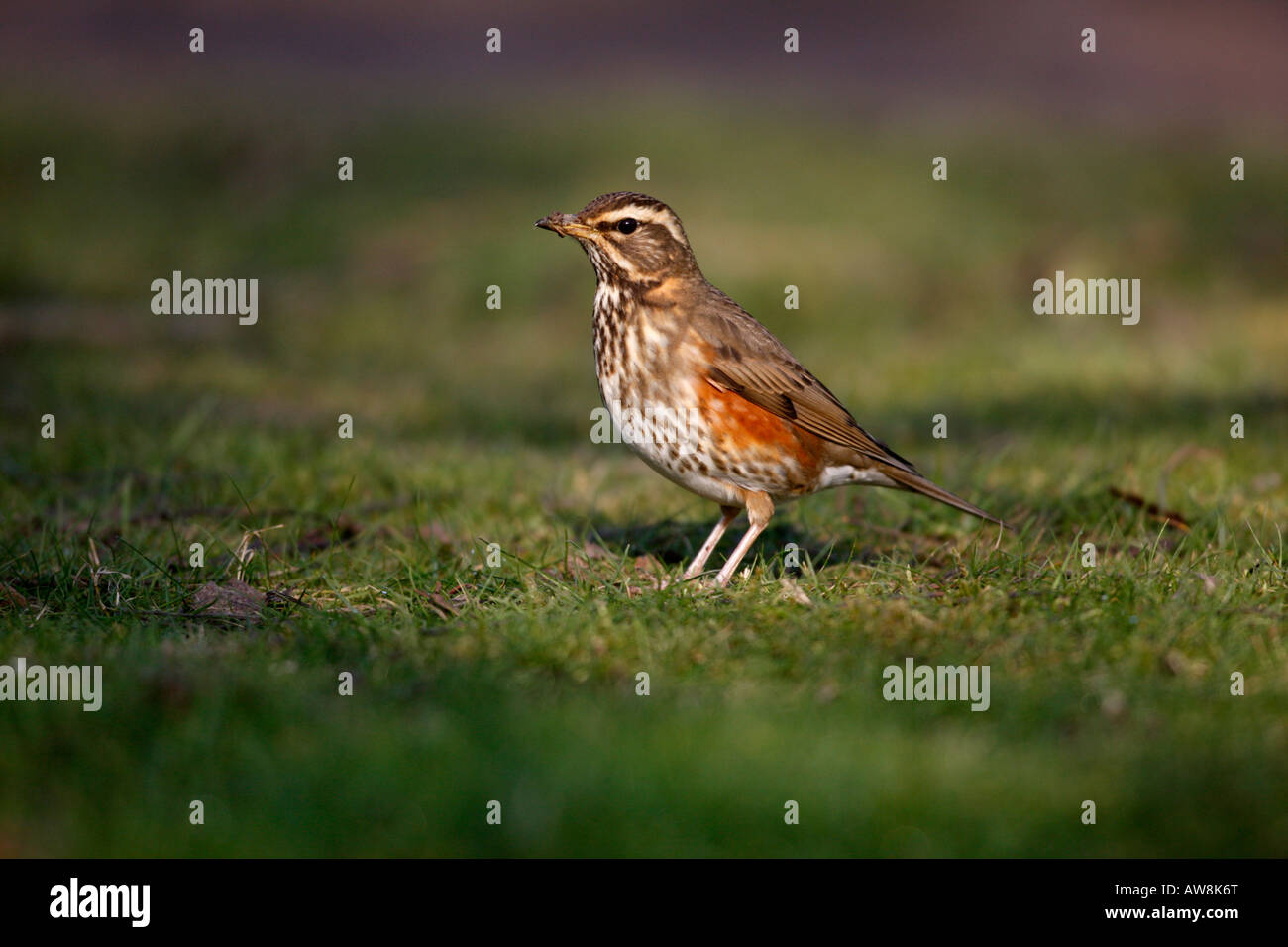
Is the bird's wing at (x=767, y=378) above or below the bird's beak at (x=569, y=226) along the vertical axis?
below

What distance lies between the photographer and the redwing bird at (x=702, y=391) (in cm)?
634

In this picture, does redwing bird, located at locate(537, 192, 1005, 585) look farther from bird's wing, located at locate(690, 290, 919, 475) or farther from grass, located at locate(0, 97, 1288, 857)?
grass, located at locate(0, 97, 1288, 857)

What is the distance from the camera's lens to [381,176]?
60.1 feet

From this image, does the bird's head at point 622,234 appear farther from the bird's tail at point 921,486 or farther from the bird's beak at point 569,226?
the bird's tail at point 921,486

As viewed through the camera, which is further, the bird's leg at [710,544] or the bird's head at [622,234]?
the bird's head at [622,234]

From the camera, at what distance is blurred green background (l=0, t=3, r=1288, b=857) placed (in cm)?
379

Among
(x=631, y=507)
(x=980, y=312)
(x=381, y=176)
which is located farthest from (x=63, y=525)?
(x=381, y=176)

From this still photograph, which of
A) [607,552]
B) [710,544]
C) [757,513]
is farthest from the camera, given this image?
[710,544]

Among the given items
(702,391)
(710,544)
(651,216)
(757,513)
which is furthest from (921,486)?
(651,216)

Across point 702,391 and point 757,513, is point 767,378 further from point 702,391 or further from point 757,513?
point 757,513

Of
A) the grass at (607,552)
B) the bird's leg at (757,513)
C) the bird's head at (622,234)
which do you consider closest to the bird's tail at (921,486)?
the grass at (607,552)

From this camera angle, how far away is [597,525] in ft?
24.3

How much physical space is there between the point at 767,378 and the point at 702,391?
16.6 inches
